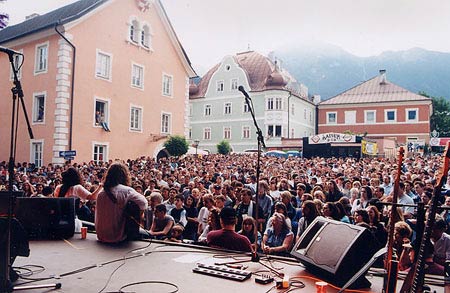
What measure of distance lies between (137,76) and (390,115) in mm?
28437

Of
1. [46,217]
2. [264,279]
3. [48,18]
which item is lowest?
[264,279]

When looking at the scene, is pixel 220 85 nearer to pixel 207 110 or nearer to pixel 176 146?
pixel 207 110

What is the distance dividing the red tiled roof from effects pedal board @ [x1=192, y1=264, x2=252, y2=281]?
34261 millimetres

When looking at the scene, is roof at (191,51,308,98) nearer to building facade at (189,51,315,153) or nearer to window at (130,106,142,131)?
building facade at (189,51,315,153)

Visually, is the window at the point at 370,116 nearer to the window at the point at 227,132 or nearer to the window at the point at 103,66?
the window at the point at 227,132

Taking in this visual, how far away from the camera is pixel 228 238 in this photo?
437 cm

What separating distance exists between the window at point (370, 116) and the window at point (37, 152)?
3287 cm

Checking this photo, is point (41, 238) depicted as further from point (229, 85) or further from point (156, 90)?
point (229, 85)

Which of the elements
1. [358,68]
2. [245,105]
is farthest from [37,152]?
[358,68]

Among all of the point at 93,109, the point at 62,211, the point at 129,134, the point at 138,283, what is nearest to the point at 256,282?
the point at 138,283

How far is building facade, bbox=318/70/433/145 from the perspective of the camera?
38875mm

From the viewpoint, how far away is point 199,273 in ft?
10.6

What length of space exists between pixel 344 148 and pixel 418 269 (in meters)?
25.1

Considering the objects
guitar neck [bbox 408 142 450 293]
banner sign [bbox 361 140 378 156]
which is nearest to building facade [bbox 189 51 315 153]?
banner sign [bbox 361 140 378 156]
